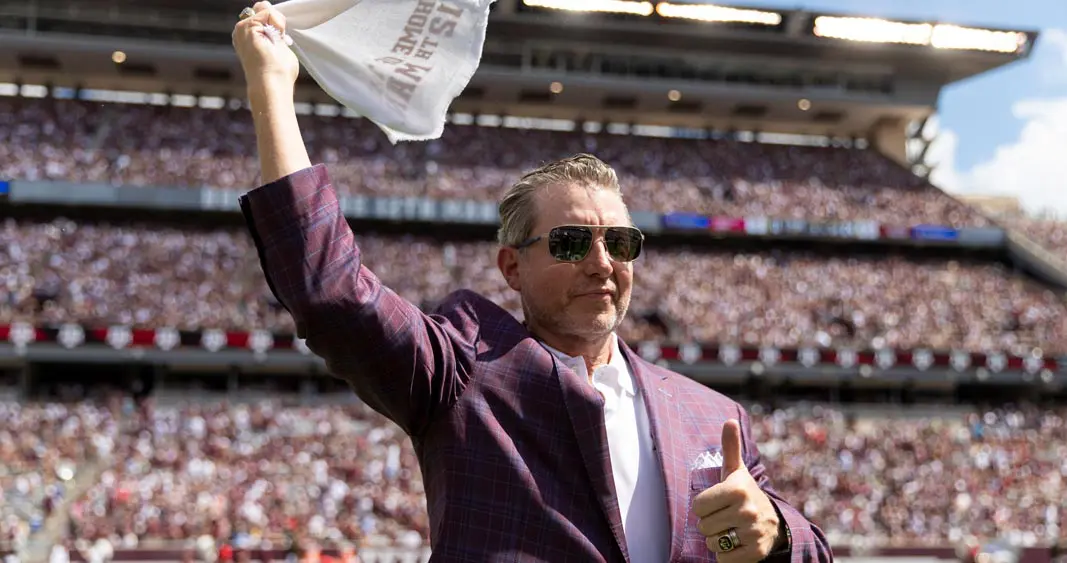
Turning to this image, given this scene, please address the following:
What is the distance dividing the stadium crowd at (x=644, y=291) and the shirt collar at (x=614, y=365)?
25.3 metres

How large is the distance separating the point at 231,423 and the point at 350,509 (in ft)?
17.9

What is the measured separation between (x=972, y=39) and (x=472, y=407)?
44.3m

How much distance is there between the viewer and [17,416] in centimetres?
2211

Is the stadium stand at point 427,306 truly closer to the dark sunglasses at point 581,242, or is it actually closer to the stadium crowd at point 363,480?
the stadium crowd at point 363,480

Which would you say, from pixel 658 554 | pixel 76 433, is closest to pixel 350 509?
pixel 76 433

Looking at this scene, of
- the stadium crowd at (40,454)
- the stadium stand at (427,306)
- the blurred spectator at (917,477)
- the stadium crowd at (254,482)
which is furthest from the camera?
the blurred spectator at (917,477)

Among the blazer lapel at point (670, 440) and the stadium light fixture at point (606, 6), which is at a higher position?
the stadium light fixture at point (606, 6)

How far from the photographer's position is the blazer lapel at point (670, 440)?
2014 mm

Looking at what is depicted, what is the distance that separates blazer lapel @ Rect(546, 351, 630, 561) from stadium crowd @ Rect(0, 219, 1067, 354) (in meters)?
25.5

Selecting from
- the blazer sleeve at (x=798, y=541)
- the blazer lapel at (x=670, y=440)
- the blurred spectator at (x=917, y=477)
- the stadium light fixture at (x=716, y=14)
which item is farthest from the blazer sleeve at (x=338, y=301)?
the stadium light fixture at (x=716, y=14)

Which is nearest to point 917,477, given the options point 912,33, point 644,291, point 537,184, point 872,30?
point 644,291

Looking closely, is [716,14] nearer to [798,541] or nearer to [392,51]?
[392,51]

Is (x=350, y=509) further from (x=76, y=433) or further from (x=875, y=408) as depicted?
(x=875, y=408)

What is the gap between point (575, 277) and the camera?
209 centimetres
